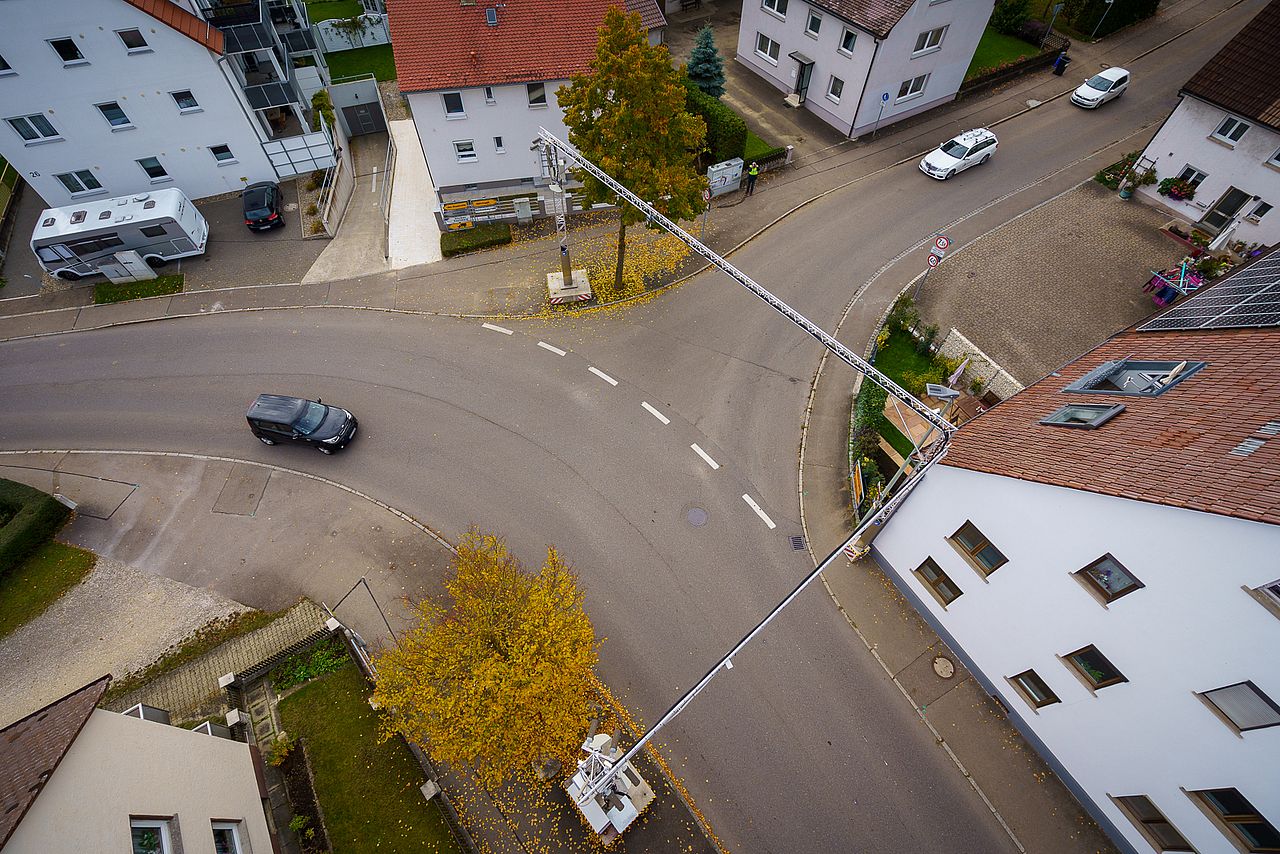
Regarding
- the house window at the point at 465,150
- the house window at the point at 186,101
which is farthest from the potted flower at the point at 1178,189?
→ the house window at the point at 186,101

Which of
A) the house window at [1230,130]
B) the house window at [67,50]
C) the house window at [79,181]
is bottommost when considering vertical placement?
the house window at [79,181]

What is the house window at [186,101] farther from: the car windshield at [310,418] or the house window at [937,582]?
the house window at [937,582]

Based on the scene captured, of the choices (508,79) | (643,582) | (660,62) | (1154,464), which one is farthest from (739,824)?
(508,79)

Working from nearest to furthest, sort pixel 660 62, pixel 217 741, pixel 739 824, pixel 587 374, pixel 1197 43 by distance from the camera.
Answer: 1. pixel 217 741
2. pixel 739 824
3. pixel 660 62
4. pixel 587 374
5. pixel 1197 43

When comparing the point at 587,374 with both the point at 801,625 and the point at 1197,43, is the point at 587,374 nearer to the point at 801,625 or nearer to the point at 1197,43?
the point at 801,625

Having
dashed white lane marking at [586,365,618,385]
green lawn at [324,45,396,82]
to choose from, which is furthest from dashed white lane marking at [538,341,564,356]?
green lawn at [324,45,396,82]

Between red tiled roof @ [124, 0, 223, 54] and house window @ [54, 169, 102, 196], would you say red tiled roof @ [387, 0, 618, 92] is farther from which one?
house window @ [54, 169, 102, 196]
